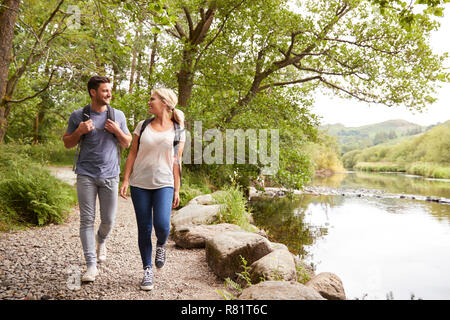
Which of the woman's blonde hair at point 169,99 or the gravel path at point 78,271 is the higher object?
the woman's blonde hair at point 169,99

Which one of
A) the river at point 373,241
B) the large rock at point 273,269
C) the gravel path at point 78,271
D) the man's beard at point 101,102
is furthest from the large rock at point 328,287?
the man's beard at point 101,102

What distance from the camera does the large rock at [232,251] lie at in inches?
154

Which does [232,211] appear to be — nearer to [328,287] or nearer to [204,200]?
[204,200]

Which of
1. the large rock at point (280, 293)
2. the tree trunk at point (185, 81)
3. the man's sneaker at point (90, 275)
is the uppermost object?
the tree trunk at point (185, 81)

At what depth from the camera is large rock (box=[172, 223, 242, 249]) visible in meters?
5.05

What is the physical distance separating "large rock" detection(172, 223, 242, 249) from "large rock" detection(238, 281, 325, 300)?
7.78 feet

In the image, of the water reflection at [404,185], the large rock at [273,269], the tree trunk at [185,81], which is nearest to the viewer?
the large rock at [273,269]

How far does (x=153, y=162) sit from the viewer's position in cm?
301

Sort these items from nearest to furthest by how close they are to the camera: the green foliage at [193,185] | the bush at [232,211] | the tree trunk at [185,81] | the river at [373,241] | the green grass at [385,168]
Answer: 1. the river at [373,241]
2. the bush at [232,211]
3. the green foliage at [193,185]
4. the tree trunk at [185,81]
5. the green grass at [385,168]

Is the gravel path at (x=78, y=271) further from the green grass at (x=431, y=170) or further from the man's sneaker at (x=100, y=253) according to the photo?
the green grass at (x=431, y=170)

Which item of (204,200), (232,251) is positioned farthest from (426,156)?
(232,251)

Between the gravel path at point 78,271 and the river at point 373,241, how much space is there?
2.68 meters

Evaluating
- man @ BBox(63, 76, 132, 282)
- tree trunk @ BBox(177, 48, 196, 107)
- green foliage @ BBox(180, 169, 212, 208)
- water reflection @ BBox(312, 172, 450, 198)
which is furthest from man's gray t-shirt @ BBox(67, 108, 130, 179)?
water reflection @ BBox(312, 172, 450, 198)

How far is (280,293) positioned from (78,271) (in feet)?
8.13
